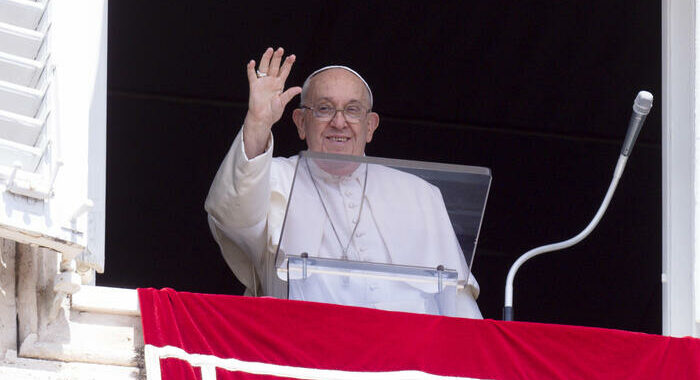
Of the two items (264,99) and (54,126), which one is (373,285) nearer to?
(264,99)

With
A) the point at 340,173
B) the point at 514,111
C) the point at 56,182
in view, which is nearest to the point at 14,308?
the point at 56,182

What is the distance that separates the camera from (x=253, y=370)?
5066 millimetres

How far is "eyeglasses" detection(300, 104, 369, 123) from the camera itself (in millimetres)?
6383

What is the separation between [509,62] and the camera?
8.63m

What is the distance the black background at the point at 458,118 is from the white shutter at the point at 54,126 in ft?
9.99

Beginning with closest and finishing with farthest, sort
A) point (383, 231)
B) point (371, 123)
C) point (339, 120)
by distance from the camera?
1. point (383, 231)
2. point (339, 120)
3. point (371, 123)

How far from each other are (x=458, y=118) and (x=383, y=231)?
11.5ft

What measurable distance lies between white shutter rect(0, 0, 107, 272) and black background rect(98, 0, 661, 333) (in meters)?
3.04

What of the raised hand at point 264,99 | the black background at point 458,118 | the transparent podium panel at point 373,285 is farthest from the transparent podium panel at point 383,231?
the black background at point 458,118

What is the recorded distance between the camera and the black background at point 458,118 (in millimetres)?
8406

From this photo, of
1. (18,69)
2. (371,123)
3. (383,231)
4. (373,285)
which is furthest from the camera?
(371,123)

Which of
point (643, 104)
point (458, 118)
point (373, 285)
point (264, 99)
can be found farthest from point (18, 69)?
point (458, 118)

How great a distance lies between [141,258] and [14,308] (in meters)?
4.48

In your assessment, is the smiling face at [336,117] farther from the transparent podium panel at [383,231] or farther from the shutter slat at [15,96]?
the shutter slat at [15,96]
